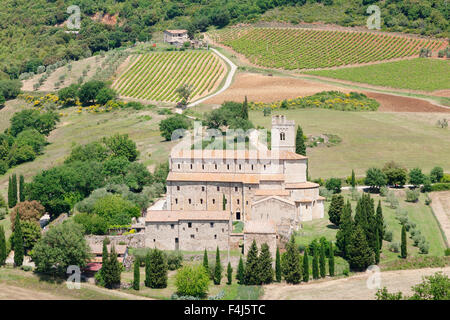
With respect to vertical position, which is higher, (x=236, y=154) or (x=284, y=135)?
(x=284, y=135)

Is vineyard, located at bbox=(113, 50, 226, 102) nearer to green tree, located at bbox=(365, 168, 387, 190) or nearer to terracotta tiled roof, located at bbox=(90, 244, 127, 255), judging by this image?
green tree, located at bbox=(365, 168, 387, 190)

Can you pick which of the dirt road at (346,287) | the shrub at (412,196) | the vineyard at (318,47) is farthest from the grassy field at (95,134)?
the vineyard at (318,47)

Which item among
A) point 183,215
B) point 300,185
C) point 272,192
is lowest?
point 183,215

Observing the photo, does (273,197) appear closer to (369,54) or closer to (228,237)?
(228,237)

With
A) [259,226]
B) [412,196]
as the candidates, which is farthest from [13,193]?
[412,196]

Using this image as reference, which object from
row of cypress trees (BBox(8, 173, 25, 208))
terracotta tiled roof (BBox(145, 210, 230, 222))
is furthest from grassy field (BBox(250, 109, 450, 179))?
row of cypress trees (BBox(8, 173, 25, 208))

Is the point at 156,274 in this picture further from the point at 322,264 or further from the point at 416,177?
the point at 416,177
